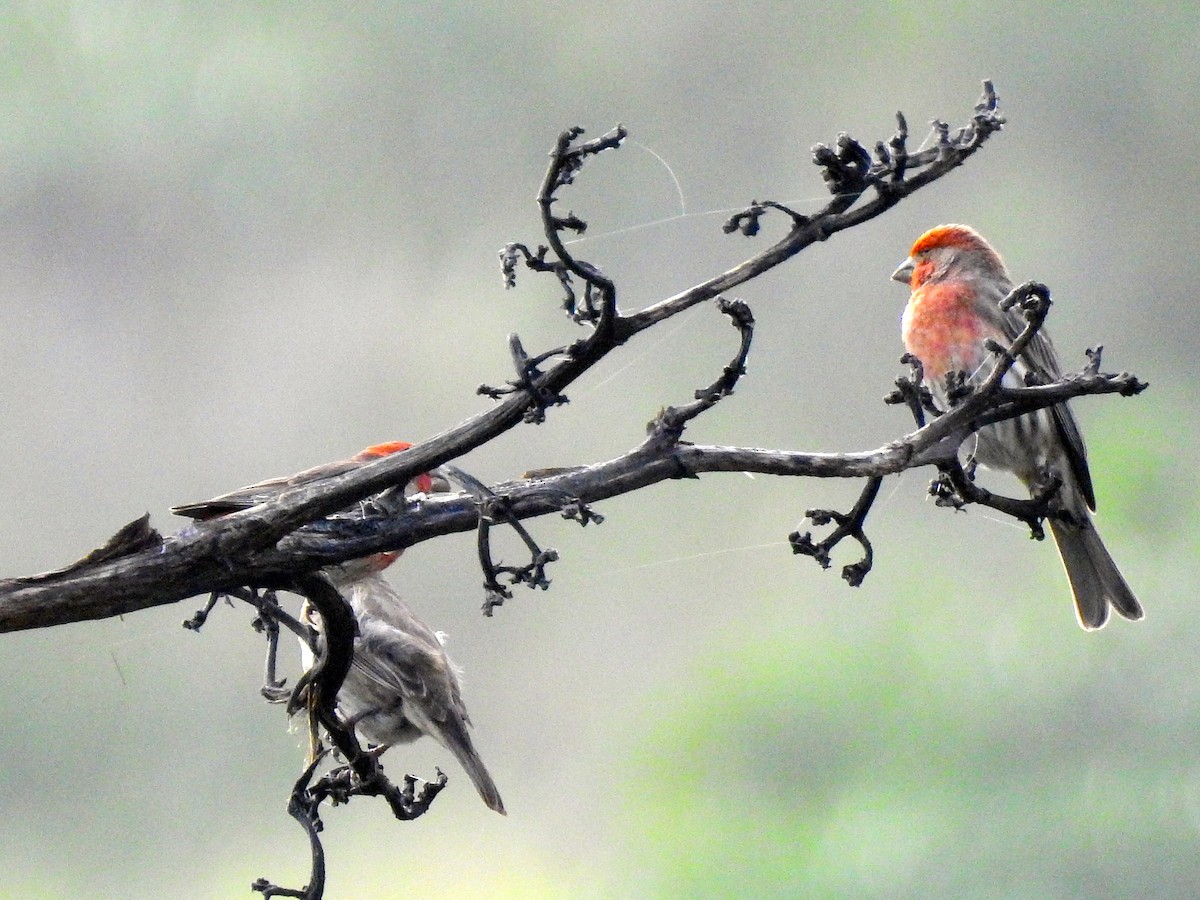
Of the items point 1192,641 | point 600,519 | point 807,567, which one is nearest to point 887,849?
point 1192,641

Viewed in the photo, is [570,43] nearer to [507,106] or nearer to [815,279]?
[507,106]

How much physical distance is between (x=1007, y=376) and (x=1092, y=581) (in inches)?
24.6

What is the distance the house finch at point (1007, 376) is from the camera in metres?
4.46

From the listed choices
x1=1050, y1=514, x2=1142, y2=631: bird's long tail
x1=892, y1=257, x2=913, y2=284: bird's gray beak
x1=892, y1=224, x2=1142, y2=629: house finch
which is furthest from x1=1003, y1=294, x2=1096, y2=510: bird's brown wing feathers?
x1=892, y1=257, x2=913, y2=284: bird's gray beak

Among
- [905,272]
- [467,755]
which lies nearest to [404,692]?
[467,755]

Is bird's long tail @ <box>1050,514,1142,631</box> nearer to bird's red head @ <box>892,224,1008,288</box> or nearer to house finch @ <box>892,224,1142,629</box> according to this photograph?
house finch @ <box>892,224,1142,629</box>

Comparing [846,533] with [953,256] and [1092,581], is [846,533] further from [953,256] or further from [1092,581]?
[953,256]

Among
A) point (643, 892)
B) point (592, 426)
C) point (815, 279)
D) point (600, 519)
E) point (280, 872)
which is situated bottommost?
point (643, 892)

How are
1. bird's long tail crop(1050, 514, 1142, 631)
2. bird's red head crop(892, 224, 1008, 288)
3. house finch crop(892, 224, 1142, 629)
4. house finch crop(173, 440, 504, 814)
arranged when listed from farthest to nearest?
house finch crop(173, 440, 504, 814)
bird's red head crop(892, 224, 1008, 288)
bird's long tail crop(1050, 514, 1142, 631)
house finch crop(892, 224, 1142, 629)

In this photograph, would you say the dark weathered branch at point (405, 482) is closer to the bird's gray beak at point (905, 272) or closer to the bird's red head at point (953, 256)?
the bird's red head at point (953, 256)

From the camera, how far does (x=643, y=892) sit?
13812 mm

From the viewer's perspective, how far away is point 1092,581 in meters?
4.68

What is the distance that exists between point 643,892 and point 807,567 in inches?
243

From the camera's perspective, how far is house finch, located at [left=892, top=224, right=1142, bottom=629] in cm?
446
